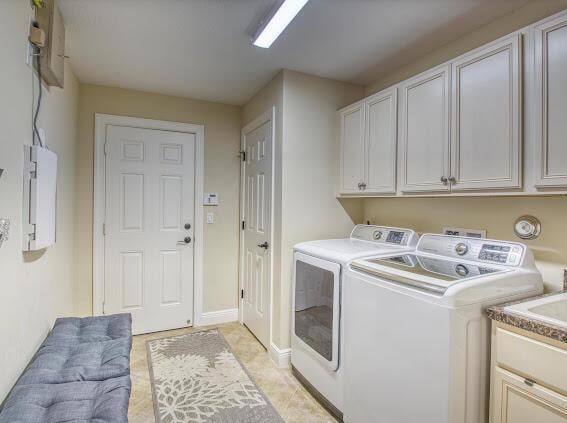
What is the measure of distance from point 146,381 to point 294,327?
1.15 meters

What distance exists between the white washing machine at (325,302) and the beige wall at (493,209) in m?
0.24

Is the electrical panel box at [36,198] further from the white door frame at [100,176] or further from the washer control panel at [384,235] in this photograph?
the washer control panel at [384,235]

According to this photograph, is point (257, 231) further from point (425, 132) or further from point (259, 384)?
point (425, 132)

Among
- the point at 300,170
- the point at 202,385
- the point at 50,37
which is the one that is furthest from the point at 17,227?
the point at 300,170

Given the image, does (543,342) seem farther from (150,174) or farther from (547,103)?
(150,174)

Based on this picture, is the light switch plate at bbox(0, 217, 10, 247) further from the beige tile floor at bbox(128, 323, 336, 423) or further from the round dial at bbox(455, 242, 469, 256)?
the round dial at bbox(455, 242, 469, 256)

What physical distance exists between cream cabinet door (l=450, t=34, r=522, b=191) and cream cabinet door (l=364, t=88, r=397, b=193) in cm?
43

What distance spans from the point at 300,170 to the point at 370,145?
1.88 feet

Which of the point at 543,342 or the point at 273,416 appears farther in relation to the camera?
the point at 273,416

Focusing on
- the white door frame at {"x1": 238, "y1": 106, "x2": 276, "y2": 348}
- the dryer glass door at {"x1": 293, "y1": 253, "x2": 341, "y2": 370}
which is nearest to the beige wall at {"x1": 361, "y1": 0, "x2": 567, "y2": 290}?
the dryer glass door at {"x1": 293, "y1": 253, "x2": 341, "y2": 370}

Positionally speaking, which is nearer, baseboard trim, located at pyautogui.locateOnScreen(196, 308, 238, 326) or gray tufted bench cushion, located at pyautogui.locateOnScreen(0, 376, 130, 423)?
gray tufted bench cushion, located at pyautogui.locateOnScreen(0, 376, 130, 423)

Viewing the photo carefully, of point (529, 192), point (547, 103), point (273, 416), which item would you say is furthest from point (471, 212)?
point (273, 416)

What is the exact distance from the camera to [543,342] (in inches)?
43.1

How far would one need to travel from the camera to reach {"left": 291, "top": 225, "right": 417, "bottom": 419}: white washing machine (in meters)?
1.87
